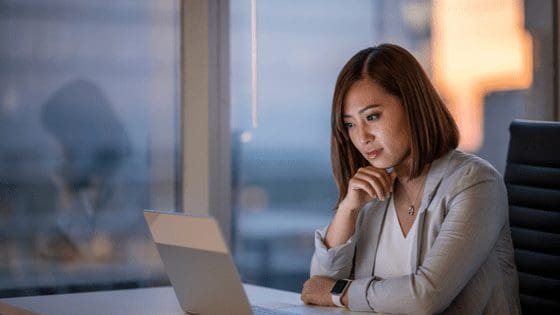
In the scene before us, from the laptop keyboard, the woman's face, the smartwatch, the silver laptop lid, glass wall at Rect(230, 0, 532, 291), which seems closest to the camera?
the silver laptop lid

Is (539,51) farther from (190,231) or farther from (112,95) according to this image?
(190,231)

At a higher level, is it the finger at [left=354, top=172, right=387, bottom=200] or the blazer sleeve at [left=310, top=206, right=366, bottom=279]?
the finger at [left=354, top=172, right=387, bottom=200]

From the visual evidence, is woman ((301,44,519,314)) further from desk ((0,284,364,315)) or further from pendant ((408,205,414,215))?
desk ((0,284,364,315))

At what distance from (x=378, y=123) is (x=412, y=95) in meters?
0.11

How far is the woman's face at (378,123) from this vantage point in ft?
7.73

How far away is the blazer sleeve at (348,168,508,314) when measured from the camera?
83.2 inches

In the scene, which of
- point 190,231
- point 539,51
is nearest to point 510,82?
point 539,51

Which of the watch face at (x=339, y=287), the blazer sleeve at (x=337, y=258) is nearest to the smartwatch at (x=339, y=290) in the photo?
the watch face at (x=339, y=287)

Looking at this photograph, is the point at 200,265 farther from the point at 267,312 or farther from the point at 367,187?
the point at 367,187

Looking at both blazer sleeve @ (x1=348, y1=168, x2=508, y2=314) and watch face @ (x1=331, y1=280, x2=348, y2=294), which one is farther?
watch face @ (x1=331, y1=280, x2=348, y2=294)

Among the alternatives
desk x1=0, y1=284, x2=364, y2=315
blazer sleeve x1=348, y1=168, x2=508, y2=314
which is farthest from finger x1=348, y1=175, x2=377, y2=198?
desk x1=0, y1=284, x2=364, y2=315

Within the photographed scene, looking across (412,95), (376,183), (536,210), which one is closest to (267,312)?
(376,183)

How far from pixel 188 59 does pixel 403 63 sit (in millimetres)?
2124

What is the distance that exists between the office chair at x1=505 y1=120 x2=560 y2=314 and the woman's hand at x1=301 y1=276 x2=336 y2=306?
0.63 metres
